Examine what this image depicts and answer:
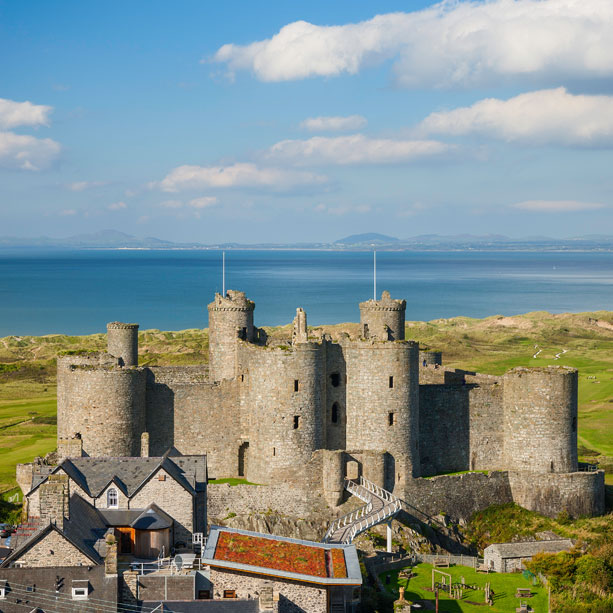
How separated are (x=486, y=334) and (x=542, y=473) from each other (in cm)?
7980

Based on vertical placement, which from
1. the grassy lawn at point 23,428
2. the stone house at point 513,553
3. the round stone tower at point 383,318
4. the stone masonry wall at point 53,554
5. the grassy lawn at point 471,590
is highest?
the round stone tower at point 383,318

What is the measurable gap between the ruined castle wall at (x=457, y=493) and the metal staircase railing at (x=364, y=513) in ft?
4.56

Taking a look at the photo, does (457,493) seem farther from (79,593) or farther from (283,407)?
(79,593)

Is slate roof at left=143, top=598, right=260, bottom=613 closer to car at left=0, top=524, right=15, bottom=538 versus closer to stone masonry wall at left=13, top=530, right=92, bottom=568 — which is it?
stone masonry wall at left=13, top=530, right=92, bottom=568

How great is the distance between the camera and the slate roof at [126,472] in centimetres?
3278

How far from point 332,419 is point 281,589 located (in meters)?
14.0

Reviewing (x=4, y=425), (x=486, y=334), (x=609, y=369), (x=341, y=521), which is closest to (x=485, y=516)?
(x=341, y=521)

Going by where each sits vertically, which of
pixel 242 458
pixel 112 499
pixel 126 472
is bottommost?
pixel 112 499

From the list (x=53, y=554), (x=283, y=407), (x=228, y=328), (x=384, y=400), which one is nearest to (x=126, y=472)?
(x=53, y=554)

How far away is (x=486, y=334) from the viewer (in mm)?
121062

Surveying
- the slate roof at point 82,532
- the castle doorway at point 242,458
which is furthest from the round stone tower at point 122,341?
the slate roof at point 82,532

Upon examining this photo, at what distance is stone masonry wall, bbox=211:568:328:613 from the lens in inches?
1065

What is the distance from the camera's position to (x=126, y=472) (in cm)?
3369

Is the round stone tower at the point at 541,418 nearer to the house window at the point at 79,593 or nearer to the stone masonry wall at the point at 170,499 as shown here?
the stone masonry wall at the point at 170,499
